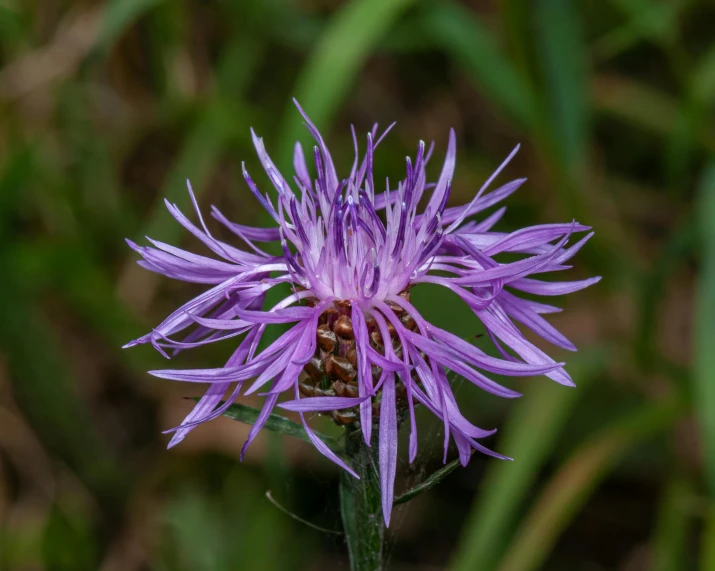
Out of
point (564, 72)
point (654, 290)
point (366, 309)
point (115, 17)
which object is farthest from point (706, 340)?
point (115, 17)

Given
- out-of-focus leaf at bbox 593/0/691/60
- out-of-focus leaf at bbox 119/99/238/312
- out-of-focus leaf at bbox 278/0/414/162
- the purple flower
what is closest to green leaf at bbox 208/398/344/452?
the purple flower

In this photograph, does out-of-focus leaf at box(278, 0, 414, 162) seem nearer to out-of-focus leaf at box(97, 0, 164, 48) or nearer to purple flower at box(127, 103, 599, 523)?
out-of-focus leaf at box(97, 0, 164, 48)

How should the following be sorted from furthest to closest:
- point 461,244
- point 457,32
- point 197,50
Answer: point 197,50 < point 457,32 < point 461,244

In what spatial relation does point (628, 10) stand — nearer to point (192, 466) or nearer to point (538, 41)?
point (538, 41)

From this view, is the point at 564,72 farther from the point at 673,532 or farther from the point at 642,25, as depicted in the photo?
the point at 673,532

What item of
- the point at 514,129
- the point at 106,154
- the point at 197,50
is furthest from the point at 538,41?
the point at 106,154

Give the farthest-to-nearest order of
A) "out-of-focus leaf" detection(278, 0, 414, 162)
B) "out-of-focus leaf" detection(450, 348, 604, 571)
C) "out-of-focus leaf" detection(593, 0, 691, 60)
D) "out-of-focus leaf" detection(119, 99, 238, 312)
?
"out-of-focus leaf" detection(119, 99, 238, 312) → "out-of-focus leaf" detection(593, 0, 691, 60) → "out-of-focus leaf" detection(278, 0, 414, 162) → "out-of-focus leaf" detection(450, 348, 604, 571)
